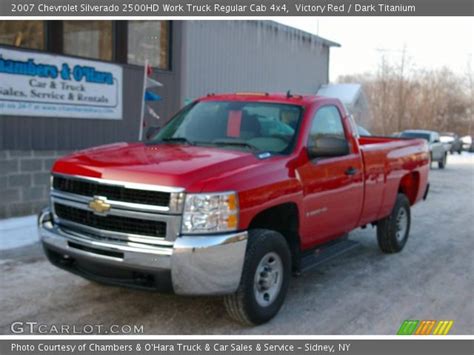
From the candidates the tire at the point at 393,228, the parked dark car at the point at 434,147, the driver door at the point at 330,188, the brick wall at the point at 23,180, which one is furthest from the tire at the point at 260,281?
the parked dark car at the point at 434,147

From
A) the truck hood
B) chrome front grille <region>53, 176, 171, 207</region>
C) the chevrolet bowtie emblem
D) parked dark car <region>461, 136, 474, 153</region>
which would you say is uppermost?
the truck hood

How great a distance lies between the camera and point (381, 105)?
162 feet

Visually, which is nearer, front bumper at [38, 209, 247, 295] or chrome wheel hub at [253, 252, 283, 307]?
front bumper at [38, 209, 247, 295]

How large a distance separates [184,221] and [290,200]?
116 centimetres

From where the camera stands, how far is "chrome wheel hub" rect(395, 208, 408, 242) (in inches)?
293

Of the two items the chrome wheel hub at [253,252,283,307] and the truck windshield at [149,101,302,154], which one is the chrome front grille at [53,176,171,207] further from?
the truck windshield at [149,101,302,154]

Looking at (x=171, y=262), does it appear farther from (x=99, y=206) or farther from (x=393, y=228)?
(x=393, y=228)

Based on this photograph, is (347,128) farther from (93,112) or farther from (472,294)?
(93,112)

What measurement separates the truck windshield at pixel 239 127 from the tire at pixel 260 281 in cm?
91

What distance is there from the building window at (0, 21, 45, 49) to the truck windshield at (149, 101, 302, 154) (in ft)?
14.3

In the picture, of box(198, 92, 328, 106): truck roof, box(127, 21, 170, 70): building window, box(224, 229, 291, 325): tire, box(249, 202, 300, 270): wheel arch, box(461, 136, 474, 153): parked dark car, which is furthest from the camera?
box(461, 136, 474, 153): parked dark car

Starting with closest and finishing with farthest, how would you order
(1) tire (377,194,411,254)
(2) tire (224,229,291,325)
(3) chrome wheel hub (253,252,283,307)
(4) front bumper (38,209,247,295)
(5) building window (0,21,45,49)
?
(4) front bumper (38,209,247,295) < (2) tire (224,229,291,325) < (3) chrome wheel hub (253,252,283,307) < (1) tire (377,194,411,254) < (5) building window (0,21,45,49)

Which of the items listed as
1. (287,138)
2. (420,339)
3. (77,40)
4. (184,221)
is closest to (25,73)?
(77,40)

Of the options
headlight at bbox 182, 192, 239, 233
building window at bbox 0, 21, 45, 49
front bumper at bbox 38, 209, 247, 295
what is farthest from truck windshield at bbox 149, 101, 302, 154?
building window at bbox 0, 21, 45, 49
